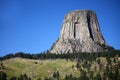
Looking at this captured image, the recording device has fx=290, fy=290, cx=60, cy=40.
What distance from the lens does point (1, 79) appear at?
14438cm

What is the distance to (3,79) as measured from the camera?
143500mm

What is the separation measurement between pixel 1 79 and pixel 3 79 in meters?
1.46

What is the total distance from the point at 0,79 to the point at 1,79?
127 inches

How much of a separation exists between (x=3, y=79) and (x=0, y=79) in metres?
4.53

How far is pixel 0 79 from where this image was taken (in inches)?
5802
